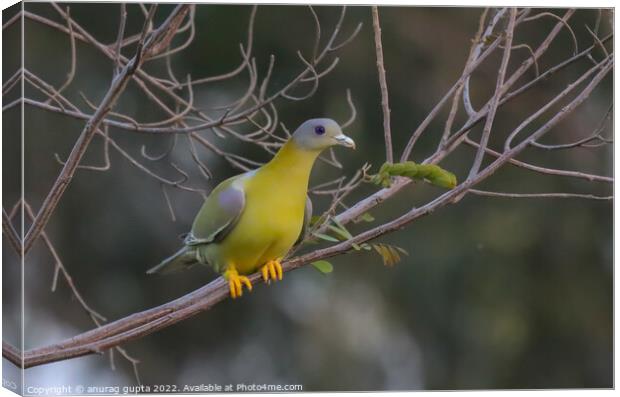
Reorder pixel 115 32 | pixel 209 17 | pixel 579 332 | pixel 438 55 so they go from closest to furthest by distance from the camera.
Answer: pixel 209 17 < pixel 115 32 < pixel 579 332 < pixel 438 55

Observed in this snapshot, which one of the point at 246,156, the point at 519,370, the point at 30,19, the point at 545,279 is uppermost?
the point at 30,19

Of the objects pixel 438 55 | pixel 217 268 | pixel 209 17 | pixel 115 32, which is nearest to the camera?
pixel 217 268

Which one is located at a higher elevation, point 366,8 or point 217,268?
point 366,8

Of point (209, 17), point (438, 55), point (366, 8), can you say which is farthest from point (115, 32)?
point (438, 55)

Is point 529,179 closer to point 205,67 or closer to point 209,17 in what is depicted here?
point 205,67

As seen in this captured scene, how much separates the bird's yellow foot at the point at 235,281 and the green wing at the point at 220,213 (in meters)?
0.13

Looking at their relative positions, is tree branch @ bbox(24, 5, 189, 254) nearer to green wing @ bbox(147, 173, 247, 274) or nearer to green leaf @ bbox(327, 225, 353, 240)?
green wing @ bbox(147, 173, 247, 274)

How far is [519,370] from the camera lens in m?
5.94

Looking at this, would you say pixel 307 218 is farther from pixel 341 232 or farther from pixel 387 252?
pixel 387 252

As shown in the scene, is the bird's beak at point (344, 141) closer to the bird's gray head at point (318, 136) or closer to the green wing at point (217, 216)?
the bird's gray head at point (318, 136)

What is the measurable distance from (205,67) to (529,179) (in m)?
2.02

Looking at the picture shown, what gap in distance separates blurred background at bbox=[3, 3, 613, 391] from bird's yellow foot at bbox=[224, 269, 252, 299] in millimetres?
666

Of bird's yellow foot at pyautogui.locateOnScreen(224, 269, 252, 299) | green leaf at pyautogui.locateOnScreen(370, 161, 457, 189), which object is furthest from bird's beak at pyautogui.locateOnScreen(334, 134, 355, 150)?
bird's yellow foot at pyautogui.locateOnScreen(224, 269, 252, 299)

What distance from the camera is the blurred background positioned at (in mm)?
4426
